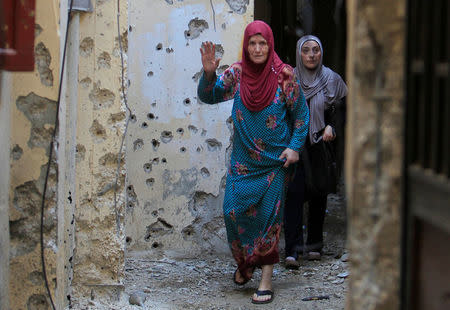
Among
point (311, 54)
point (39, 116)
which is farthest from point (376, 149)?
point (311, 54)

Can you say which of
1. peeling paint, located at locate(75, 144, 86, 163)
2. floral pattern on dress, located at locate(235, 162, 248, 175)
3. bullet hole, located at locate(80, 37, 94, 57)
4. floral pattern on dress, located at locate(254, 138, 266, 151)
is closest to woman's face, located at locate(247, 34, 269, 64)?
floral pattern on dress, located at locate(254, 138, 266, 151)

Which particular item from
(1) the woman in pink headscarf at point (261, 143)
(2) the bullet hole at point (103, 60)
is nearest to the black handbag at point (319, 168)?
(1) the woman in pink headscarf at point (261, 143)

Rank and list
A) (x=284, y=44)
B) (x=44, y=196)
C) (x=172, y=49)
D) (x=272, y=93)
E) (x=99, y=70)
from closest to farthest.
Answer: (x=44, y=196) → (x=99, y=70) → (x=272, y=93) → (x=172, y=49) → (x=284, y=44)

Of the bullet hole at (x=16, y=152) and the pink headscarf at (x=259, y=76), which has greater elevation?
the pink headscarf at (x=259, y=76)

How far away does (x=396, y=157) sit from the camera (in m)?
1.97

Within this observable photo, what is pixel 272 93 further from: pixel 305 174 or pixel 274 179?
pixel 305 174

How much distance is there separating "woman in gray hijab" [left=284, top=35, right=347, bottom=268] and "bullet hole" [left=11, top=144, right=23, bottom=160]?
8.48 feet

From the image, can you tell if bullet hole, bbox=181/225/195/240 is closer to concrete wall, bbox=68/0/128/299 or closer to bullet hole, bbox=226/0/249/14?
concrete wall, bbox=68/0/128/299

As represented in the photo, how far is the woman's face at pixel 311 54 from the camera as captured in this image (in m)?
5.59

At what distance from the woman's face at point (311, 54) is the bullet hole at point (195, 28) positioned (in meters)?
0.74

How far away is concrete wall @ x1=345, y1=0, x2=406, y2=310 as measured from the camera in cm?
195

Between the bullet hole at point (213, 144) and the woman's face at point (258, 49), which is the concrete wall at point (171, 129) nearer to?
the bullet hole at point (213, 144)

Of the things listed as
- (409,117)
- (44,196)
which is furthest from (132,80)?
(409,117)

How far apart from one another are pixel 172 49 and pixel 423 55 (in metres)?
3.61
